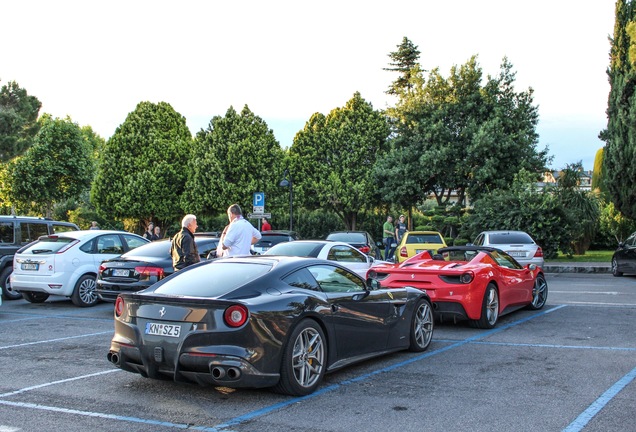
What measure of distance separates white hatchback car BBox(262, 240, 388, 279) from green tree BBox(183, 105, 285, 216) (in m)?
26.9

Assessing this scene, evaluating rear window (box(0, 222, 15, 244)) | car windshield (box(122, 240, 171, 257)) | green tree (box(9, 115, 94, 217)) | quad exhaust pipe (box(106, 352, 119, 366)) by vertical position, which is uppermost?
green tree (box(9, 115, 94, 217))

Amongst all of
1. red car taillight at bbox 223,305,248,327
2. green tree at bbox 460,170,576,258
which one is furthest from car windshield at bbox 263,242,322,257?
green tree at bbox 460,170,576,258

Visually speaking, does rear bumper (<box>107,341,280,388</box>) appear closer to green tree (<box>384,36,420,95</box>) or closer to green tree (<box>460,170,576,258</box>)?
green tree (<box>460,170,576,258</box>)

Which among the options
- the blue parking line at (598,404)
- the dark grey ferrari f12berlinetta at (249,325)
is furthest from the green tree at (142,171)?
the blue parking line at (598,404)

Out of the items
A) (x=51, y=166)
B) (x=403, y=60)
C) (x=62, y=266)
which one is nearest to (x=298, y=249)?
(x=62, y=266)

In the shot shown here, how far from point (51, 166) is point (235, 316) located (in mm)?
33455

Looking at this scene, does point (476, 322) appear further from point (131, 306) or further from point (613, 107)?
point (613, 107)

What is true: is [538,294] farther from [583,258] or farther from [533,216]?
[583,258]

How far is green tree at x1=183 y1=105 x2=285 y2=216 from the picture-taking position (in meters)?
39.7

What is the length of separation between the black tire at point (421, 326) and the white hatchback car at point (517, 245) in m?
10.4

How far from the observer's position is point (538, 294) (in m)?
12.3

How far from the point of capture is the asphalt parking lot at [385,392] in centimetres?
517

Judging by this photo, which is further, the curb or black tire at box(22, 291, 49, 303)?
the curb

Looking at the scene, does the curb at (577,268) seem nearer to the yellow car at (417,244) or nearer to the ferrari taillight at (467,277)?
the yellow car at (417,244)
